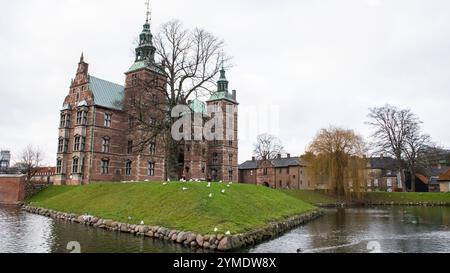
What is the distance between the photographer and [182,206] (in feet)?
65.5

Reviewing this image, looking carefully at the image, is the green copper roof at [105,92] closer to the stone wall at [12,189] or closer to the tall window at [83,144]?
the tall window at [83,144]

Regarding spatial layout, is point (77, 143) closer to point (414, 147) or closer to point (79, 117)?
point (79, 117)

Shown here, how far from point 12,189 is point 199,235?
118 feet

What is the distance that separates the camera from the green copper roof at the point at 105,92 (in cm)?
4653

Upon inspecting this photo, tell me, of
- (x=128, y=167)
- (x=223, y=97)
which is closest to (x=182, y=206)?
(x=128, y=167)

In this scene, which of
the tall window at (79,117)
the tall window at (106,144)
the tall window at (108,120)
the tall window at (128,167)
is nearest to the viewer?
the tall window at (79,117)

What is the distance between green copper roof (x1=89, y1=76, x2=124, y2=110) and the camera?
4653cm

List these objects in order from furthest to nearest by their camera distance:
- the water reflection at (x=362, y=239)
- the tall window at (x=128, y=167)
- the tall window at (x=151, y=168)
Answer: the tall window at (x=151, y=168) < the tall window at (x=128, y=167) < the water reflection at (x=362, y=239)

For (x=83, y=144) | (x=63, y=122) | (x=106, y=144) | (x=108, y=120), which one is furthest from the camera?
(x=63, y=122)

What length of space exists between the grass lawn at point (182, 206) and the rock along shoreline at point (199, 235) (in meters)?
0.40

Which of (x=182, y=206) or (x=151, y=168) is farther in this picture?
(x=151, y=168)

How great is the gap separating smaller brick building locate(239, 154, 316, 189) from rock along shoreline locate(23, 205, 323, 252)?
161 feet

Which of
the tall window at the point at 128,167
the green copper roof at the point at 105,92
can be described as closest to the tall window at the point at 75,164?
the tall window at the point at 128,167
